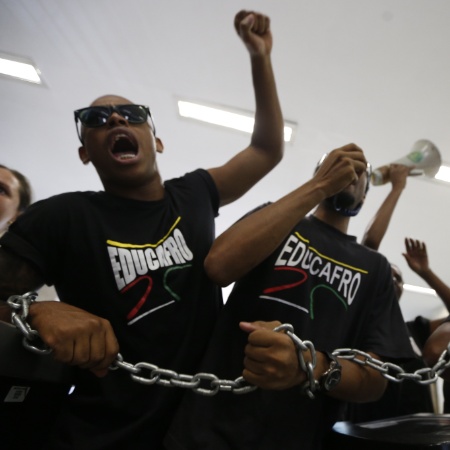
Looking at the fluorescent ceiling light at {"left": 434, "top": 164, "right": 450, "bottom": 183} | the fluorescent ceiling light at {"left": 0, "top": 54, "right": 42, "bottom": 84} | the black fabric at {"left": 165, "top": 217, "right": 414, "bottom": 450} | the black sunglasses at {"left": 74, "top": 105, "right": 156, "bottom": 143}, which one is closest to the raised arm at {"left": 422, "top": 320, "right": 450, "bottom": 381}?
the black fabric at {"left": 165, "top": 217, "right": 414, "bottom": 450}

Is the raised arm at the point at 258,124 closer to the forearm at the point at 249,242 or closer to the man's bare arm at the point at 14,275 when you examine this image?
the forearm at the point at 249,242

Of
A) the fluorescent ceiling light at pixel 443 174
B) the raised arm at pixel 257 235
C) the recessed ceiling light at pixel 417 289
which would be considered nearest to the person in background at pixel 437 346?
the raised arm at pixel 257 235

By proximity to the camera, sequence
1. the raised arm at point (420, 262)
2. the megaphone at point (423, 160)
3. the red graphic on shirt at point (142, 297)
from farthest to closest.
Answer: the megaphone at point (423, 160) < the raised arm at point (420, 262) < the red graphic on shirt at point (142, 297)

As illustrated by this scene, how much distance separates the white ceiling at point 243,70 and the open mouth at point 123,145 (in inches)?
50.7

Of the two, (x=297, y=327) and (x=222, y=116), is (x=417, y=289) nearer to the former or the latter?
(x=222, y=116)

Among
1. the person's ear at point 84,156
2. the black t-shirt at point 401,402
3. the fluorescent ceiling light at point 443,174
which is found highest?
the fluorescent ceiling light at point 443,174

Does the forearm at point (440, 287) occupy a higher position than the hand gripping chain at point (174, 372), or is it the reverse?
the forearm at point (440, 287)

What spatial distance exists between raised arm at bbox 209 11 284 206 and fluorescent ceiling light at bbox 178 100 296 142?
5.15 ft

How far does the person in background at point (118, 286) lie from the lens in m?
0.71

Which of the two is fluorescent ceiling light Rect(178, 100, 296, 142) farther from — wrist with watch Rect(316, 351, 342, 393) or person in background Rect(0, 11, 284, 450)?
wrist with watch Rect(316, 351, 342, 393)

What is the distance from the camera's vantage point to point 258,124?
121 cm

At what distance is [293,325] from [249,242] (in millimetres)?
226

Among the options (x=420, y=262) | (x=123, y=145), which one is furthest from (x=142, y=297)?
(x=420, y=262)

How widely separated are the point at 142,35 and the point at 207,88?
1.73ft
